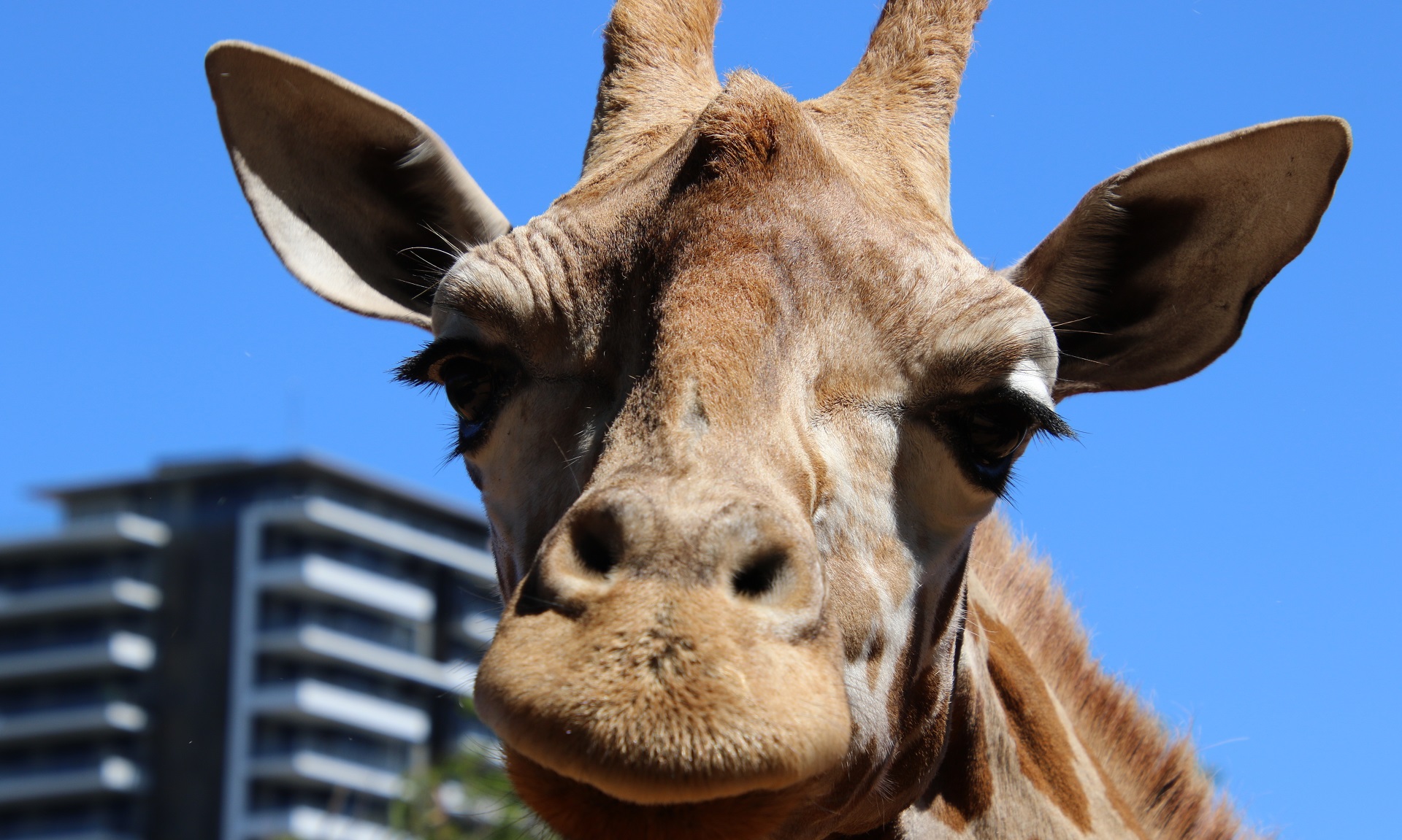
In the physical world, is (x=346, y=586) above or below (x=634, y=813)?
above

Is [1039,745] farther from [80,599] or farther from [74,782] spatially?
[80,599]

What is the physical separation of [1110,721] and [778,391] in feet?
9.22

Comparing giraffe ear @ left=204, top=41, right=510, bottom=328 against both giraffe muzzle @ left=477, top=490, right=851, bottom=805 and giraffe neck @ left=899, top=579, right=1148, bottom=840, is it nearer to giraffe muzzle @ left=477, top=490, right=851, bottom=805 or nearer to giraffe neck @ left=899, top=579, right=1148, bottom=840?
giraffe muzzle @ left=477, top=490, right=851, bottom=805

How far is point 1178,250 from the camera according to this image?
184 inches

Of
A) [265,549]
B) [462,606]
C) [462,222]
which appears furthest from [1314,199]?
[265,549]

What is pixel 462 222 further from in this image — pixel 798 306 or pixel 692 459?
pixel 692 459

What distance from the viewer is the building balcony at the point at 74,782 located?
73.1 metres

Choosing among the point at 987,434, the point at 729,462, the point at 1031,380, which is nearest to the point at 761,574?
the point at 729,462

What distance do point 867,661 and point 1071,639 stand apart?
234 centimetres

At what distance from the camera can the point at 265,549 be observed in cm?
8081

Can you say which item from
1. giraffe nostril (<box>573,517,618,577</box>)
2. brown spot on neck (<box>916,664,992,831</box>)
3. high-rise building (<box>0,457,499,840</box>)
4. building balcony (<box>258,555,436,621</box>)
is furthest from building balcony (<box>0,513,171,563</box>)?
giraffe nostril (<box>573,517,618,577</box>)

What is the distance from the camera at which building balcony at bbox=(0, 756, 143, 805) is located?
240 feet

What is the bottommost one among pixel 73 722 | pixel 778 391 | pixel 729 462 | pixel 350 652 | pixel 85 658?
pixel 729 462

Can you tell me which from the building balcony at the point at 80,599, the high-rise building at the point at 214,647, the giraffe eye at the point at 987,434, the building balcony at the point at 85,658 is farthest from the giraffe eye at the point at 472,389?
the building balcony at the point at 85,658
